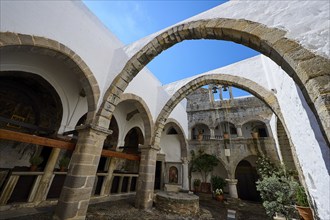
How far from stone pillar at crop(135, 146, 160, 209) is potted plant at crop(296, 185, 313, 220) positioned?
3.96 m

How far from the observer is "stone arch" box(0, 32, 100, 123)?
96.8 inches

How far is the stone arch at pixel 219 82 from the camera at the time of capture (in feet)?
12.2

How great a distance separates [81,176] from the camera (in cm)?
304

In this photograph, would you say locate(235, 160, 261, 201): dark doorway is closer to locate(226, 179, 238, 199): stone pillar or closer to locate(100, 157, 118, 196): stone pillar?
locate(226, 179, 238, 199): stone pillar

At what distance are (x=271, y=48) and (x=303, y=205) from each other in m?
3.31

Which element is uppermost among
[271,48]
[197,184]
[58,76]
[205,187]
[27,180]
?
[58,76]

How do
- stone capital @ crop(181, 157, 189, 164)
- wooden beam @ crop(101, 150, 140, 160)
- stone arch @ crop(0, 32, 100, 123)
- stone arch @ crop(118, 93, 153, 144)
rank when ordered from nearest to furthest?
stone arch @ crop(0, 32, 100, 123), wooden beam @ crop(101, 150, 140, 160), stone arch @ crop(118, 93, 153, 144), stone capital @ crop(181, 157, 189, 164)

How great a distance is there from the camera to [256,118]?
9.01m

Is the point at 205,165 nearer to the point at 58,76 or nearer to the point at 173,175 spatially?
the point at 173,175

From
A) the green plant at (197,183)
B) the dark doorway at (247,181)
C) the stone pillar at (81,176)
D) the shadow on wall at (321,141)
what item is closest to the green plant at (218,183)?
the green plant at (197,183)

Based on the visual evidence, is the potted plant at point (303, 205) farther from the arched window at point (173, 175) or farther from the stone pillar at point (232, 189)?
the arched window at point (173, 175)

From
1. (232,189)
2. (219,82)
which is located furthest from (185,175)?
(219,82)

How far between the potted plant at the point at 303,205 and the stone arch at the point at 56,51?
15.9 ft

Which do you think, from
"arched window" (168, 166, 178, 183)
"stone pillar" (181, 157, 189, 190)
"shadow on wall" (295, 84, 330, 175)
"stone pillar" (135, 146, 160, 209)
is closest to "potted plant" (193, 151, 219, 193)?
"stone pillar" (181, 157, 189, 190)
